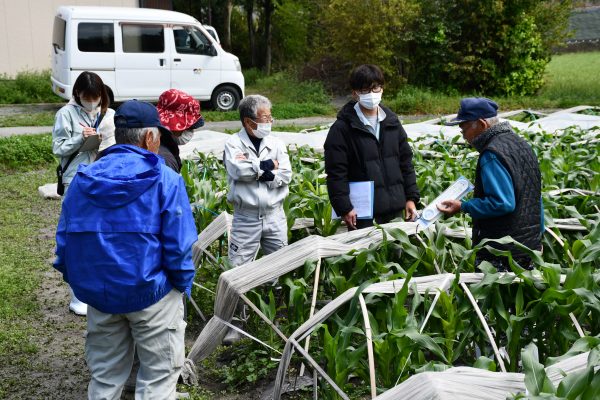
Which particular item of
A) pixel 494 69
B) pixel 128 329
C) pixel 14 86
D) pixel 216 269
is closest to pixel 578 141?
pixel 216 269

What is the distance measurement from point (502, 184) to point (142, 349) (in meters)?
1.89

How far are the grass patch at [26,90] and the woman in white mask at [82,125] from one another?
13906 millimetres

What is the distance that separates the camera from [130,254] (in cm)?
348

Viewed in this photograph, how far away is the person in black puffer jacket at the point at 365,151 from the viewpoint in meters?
5.18

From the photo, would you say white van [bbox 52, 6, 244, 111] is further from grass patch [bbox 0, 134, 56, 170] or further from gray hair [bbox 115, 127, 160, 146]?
gray hair [bbox 115, 127, 160, 146]

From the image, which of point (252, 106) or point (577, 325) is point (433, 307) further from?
point (252, 106)

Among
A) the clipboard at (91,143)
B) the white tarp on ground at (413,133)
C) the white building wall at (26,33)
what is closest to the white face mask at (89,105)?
the clipboard at (91,143)

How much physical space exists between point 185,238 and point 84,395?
1582 millimetres

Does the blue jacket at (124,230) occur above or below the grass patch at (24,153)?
above

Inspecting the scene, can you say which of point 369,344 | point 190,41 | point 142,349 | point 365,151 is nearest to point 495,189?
point 369,344

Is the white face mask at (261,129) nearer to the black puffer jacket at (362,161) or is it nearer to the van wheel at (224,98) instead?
the black puffer jacket at (362,161)

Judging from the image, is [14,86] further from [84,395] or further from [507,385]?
[507,385]

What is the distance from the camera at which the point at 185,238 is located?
11.7ft

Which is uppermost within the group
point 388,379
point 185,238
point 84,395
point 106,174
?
point 106,174
